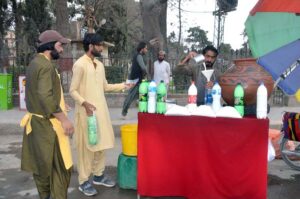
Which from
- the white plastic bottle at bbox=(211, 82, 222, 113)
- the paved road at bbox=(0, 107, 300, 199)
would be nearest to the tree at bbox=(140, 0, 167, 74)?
the paved road at bbox=(0, 107, 300, 199)

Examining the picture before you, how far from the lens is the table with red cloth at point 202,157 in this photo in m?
3.62

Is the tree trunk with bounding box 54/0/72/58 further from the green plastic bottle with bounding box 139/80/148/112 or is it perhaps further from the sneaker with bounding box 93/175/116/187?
the green plastic bottle with bounding box 139/80/148/112

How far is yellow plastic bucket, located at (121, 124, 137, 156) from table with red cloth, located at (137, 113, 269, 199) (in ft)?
1.14

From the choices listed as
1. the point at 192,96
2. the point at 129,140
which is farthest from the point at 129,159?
the point at 192,96

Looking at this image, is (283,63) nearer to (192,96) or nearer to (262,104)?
(262,104)

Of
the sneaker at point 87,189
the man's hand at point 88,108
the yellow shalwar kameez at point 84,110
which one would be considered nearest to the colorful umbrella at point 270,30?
the yellow shalwar kameez at point 84,110

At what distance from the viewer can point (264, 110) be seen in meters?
3.57

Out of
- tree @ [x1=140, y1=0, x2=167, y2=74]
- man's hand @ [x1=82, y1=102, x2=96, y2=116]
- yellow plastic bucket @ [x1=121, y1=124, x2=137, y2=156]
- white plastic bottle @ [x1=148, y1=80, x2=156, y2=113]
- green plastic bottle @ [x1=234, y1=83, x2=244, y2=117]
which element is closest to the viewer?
green plastic bottle @ [x1=234, y1=83, x2=244, y2=117]

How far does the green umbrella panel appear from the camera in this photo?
13.6 ft

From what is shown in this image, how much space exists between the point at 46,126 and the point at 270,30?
2672mm

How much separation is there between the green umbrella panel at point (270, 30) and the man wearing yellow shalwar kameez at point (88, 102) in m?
1.72

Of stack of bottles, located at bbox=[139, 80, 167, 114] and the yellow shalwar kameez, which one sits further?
the yellow shalwar kameez

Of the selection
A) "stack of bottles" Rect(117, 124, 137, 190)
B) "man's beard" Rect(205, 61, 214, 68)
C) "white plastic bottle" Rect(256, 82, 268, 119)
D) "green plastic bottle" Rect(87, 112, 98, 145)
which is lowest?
"stack of bottles" Rect(117, 124, 137, 190)

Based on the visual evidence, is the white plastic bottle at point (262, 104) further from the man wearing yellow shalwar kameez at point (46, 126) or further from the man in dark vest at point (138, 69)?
the man in dark vest at point (138, 69)
